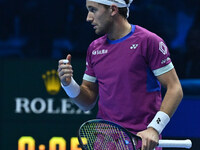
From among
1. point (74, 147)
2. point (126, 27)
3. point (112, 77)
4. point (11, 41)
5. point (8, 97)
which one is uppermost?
point (126, 27)

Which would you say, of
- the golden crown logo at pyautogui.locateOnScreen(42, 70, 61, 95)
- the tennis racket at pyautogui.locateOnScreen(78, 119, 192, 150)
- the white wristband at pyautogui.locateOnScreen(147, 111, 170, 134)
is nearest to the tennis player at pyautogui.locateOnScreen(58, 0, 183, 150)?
the white wristband at pyautogui.locateOnScreen(147, 111, 170, 134)

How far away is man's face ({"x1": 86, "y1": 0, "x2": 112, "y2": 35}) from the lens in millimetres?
3031

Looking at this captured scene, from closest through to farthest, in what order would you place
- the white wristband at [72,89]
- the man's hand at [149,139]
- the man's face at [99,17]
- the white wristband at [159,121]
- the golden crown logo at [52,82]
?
the man's hand at [149,139], the white wristband at [159,121], the man's face at [99,17], the white wristband at [72,89], the golden crown logo at [52,82]

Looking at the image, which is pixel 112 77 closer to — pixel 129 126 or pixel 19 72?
pixel 129 126

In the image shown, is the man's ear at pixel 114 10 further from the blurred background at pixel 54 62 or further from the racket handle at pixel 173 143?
the blurred background at pixel 54 62

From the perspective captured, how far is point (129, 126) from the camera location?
2.99m

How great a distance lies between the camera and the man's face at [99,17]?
303cm

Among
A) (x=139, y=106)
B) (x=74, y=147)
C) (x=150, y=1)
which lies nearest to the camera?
(x=139, y=106)

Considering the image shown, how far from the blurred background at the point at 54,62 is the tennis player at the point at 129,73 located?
5.47 ft

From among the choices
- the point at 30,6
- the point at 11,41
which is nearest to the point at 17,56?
the point at 11,41

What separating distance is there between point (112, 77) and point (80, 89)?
286mm

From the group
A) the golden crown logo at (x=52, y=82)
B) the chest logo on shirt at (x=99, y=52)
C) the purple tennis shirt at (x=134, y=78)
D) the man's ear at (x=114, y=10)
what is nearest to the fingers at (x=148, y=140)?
the purple tennis shirt at (x=134, y=78)

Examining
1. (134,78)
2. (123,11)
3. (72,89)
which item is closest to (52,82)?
(72,89)

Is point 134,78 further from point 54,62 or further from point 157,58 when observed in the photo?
point 54,62
